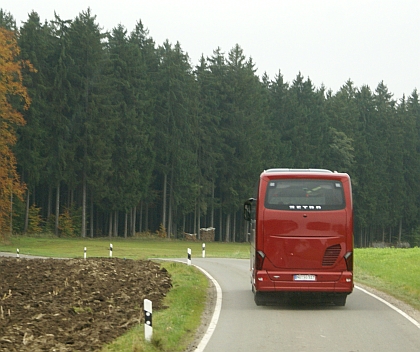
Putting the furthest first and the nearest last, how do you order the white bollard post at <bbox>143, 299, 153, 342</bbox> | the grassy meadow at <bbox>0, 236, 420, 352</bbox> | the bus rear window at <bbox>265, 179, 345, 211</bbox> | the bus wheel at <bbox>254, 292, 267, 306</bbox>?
1. the bus wheel at <bbox>254, 292, 267, 306</bbox>
2. the bus rear window at <bbox>265, 179, 345, 211</bbox>
3. the grassy meadow at <bbox>0, 236, 420, 352</bbox>
4. the white bollard post at <bbox>143, 299, 153, 342</bbox>

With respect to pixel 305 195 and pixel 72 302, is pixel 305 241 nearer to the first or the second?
pixel 305 195

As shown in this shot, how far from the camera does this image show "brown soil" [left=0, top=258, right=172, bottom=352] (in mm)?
13492

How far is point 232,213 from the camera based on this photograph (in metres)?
96.4

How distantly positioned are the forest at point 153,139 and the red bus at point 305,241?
4028 cm

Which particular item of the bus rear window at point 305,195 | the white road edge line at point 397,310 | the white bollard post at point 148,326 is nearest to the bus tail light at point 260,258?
the bus rear window at point 305,195

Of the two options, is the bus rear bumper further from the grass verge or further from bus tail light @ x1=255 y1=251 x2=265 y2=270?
the grass verge

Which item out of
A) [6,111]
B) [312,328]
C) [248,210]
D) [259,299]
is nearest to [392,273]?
[248,210]

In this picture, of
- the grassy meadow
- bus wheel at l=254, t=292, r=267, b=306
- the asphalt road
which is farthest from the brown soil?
bus wheel at l=254, t=292, r=267, b=306

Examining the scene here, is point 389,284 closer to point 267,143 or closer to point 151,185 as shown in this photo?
point 151,185

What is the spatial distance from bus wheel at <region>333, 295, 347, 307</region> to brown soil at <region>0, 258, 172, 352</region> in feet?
14.1

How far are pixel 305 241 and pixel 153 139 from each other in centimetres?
6586

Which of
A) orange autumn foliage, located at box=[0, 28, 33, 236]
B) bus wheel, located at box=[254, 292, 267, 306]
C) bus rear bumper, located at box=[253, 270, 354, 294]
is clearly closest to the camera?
bus rear bumper, located at box=[253, 270, 354, 294]

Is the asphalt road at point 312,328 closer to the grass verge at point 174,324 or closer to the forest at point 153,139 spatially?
the grass verge at point 174,324

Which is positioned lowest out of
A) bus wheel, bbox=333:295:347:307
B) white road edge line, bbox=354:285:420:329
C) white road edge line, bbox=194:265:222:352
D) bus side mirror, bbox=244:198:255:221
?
white road edge line, bbox=194:265:222:352
